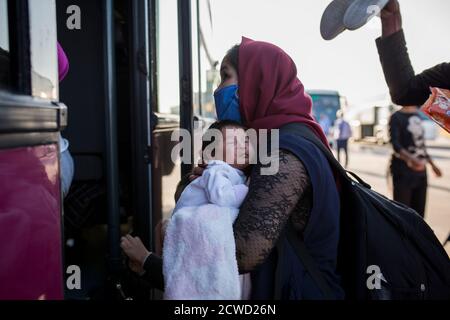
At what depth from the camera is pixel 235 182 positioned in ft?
4.91

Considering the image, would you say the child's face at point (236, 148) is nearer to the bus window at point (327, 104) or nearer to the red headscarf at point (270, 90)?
the red headscarf at point (270, 90)

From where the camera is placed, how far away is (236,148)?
1610 millimetres

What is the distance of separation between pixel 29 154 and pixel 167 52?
5.65 feet

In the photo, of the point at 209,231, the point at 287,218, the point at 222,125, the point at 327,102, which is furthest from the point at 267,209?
the point at 327,102

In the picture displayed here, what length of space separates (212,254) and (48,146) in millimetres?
540

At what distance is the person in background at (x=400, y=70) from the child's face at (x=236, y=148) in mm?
1021

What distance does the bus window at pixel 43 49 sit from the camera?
3.85ft

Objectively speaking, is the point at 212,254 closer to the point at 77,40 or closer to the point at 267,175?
the point at 267,175

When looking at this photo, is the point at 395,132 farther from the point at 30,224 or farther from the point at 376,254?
the point at 30,224

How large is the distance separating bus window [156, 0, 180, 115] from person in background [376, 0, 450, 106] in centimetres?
115

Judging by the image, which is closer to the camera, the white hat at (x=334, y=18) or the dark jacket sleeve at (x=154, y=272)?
the dark jacket sleeve at (x=154, y=272)

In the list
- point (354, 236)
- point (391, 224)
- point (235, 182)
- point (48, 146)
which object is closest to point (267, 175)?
point (235, 182)

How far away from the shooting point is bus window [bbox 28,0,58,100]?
46.2 inches

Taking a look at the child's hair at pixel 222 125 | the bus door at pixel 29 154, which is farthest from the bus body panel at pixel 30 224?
the child's hair at pixel 222 125
